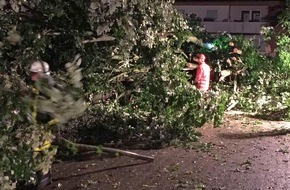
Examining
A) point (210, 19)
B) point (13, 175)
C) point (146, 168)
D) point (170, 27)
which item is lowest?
point (146, 168)

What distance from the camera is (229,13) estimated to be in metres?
29.6

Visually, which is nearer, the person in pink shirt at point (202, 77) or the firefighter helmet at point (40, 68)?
the firefighter helmet at point (40, 68)

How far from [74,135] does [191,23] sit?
561cm

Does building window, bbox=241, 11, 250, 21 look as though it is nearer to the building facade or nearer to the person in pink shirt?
the building facade

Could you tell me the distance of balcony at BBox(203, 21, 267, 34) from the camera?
28247 mm

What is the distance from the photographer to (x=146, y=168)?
7090 mm

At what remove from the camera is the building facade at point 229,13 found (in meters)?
28.4

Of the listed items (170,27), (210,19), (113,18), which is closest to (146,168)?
(113,18)

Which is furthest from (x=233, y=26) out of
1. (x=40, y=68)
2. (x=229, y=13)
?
(x=40, y=68)

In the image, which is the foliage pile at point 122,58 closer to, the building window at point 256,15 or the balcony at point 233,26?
the balcony at point 233,26

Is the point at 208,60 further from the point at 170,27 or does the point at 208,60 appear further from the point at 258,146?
the point at 258,146

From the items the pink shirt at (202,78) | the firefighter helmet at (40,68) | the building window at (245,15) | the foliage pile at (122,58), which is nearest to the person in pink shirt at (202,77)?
the pink shirt at (202,78)

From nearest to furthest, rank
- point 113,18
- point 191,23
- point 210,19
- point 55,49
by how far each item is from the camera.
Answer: point 113,18 → point 55,49 → point 191,23 → point 210,19

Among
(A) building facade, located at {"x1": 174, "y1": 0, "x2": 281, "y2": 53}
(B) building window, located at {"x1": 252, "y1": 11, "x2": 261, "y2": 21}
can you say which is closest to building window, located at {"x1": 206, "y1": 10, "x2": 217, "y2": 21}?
(A) building facade, located at {"x1": 174, "y1": 0, "x2": 281, "y2": 53}
